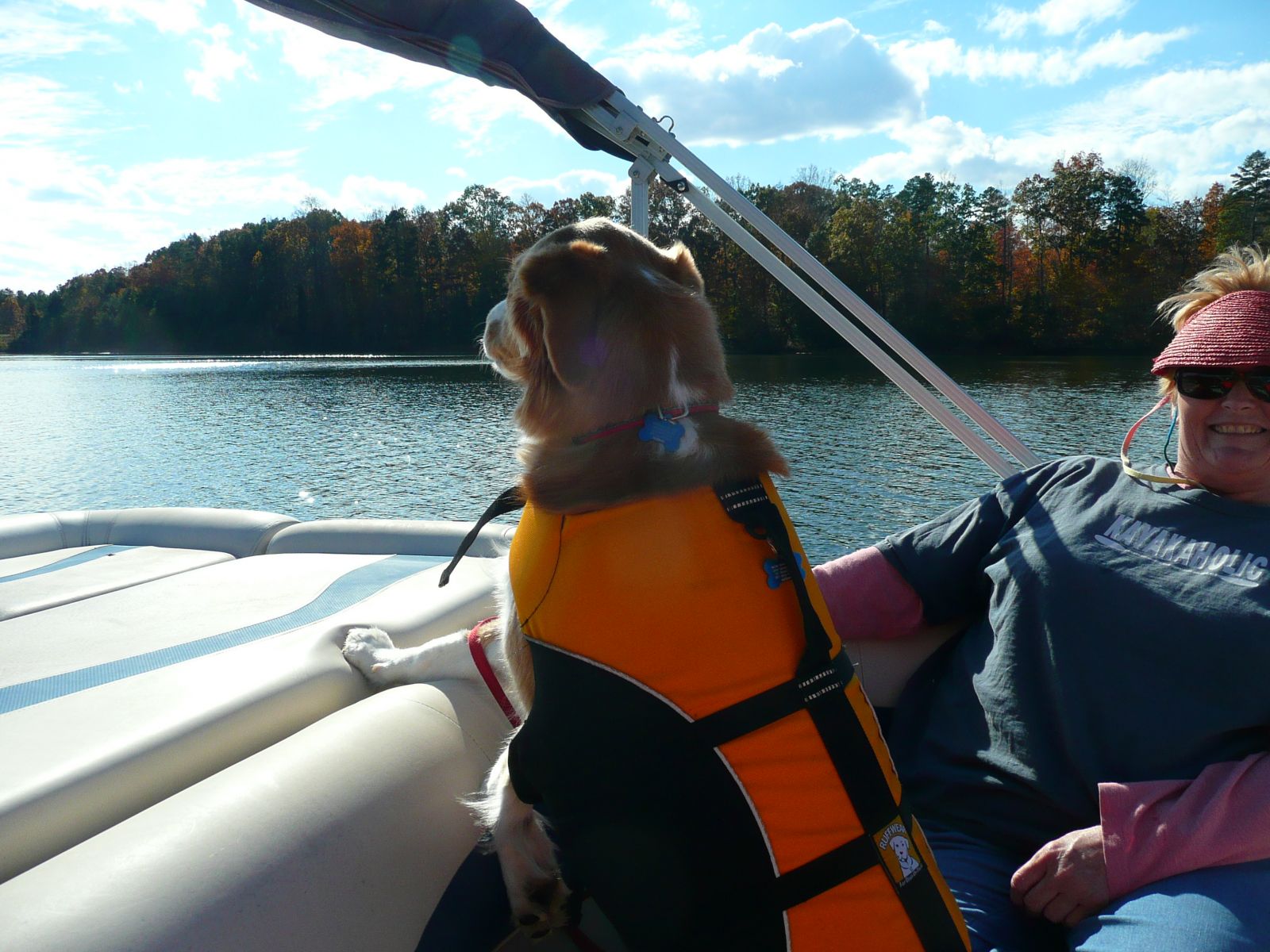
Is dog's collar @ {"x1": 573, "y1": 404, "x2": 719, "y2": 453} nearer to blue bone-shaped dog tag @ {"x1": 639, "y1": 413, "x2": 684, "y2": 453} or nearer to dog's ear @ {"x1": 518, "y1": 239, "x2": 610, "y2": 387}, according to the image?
blue bone-shaped dog tag @ {"x1": 639, "y1": 413, "x2": 684, "y2": 453}

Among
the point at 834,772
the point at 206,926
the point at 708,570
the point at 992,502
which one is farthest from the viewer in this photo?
the point at 992,502

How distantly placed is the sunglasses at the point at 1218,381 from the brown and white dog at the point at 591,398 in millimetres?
1118

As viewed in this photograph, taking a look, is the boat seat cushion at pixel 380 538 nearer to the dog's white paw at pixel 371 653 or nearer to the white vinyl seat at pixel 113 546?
the white vinyl seat at pixel 113 546

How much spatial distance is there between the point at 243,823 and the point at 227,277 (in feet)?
240

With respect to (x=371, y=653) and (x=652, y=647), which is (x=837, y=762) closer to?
(x=652, y=647)

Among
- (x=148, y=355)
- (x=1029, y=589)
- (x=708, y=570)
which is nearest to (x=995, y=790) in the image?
(x=1029, y=589)

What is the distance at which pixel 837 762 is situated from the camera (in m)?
1.55

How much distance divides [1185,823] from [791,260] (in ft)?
7.02

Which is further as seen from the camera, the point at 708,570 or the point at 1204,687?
the point at 1204,687

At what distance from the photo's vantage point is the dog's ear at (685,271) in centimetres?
230

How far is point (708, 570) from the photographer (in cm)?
165

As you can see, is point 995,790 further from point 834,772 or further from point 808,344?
point 808,344

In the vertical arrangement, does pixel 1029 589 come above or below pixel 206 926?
above

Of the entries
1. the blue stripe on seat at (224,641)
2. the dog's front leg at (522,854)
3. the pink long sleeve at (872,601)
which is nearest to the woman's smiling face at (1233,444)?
the pink long sleeve at (872,601)
